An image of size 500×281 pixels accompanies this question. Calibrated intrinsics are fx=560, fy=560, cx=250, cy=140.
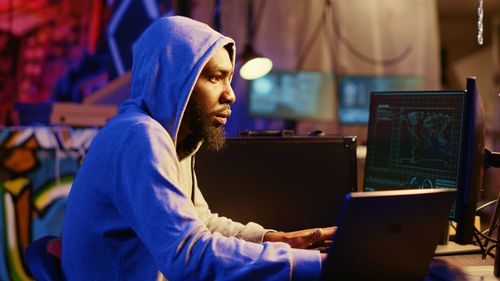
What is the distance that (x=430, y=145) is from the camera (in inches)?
66.4

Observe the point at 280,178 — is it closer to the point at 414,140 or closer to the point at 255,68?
the point at 414,140

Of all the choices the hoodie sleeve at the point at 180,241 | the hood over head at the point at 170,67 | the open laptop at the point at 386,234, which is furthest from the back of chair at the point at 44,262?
the open laptop at the point at 386,234

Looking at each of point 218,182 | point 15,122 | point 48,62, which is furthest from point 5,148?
point 218,182

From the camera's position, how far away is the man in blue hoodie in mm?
1085

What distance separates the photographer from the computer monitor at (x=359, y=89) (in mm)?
4676

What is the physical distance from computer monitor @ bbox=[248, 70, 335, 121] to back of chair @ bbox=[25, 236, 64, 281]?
326 centimetres

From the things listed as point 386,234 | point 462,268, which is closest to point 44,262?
point 386,234

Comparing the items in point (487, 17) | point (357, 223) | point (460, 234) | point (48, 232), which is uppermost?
point (487, 17)

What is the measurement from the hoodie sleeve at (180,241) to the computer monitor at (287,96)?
3.38 metres

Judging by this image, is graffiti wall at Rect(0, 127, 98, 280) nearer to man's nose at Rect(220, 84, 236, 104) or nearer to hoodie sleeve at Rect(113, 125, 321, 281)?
man's nose at Rect(220, 84, 236, 104)

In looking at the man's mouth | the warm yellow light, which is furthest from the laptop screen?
the warm yellow light

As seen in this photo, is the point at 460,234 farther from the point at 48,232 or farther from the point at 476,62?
the point at 476,62

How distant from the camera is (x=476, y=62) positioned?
25.6 feet

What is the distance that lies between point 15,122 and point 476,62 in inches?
251
